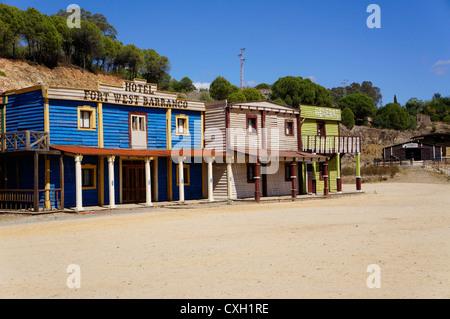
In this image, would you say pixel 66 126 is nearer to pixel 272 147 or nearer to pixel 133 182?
pixel 133 182

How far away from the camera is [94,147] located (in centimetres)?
2241

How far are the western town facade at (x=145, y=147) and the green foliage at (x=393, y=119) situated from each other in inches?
2695

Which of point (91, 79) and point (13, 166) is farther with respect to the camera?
point (91, 79)

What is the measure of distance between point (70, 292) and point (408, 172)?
1912 inches

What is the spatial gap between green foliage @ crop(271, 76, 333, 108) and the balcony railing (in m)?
49.7

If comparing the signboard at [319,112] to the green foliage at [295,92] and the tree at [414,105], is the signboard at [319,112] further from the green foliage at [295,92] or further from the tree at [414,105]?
the tree at [414,105]

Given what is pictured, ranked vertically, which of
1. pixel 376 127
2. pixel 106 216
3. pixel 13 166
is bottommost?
pixel 106 216

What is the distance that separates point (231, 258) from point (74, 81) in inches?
2408

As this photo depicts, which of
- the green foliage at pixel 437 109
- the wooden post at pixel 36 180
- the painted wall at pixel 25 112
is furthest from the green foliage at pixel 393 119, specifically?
the wooden post at pixel 36 180

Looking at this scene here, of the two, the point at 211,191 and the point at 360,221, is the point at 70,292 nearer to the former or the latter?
the point at 360,221

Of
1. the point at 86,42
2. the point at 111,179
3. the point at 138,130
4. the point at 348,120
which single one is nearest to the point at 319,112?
the point at 138,130

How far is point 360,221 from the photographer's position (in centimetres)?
1491
